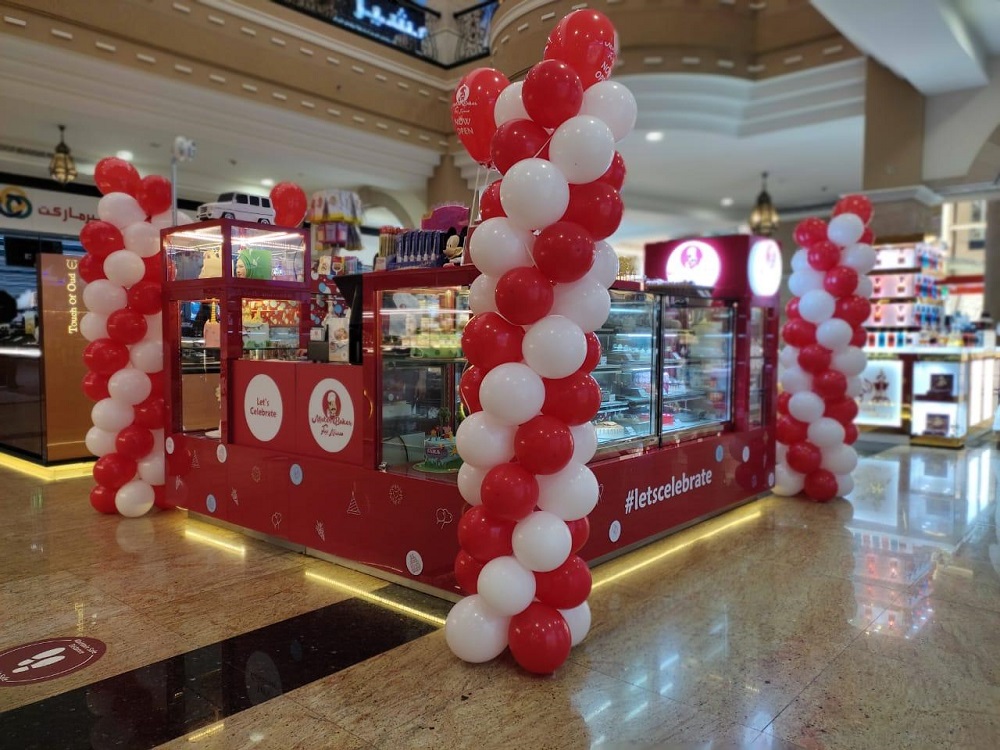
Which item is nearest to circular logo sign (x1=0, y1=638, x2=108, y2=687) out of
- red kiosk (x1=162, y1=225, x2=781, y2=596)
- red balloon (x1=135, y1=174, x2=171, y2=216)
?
red kiosk (x1=162, y1=225, x2=781, y2=596)

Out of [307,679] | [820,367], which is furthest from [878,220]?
[307,679]

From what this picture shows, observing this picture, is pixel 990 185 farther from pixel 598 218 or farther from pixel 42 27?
pixel 42 27

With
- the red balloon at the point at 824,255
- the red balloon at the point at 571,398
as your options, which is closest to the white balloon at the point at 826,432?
the red balloon at the point at 824,255

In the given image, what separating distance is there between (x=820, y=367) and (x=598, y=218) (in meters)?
3.46

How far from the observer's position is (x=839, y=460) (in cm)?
531

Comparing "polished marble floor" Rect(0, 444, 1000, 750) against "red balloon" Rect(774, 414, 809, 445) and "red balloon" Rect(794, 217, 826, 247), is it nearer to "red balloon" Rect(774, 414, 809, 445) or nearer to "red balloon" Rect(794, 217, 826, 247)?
"red balloon" Rect(774, 414, 809, 445)

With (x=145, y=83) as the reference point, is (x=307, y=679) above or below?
below

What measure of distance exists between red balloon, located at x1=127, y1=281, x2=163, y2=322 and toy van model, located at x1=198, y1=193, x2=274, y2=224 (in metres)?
0.61

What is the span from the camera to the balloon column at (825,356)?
17.5ft

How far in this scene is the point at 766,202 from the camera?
10.5m

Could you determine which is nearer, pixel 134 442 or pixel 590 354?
pixel 590 354

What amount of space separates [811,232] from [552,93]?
3.79 meters

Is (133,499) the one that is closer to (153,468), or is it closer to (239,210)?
(153,468)

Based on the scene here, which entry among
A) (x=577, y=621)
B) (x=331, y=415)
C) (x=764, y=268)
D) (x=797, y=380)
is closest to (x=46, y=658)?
(x=331, y=415)
